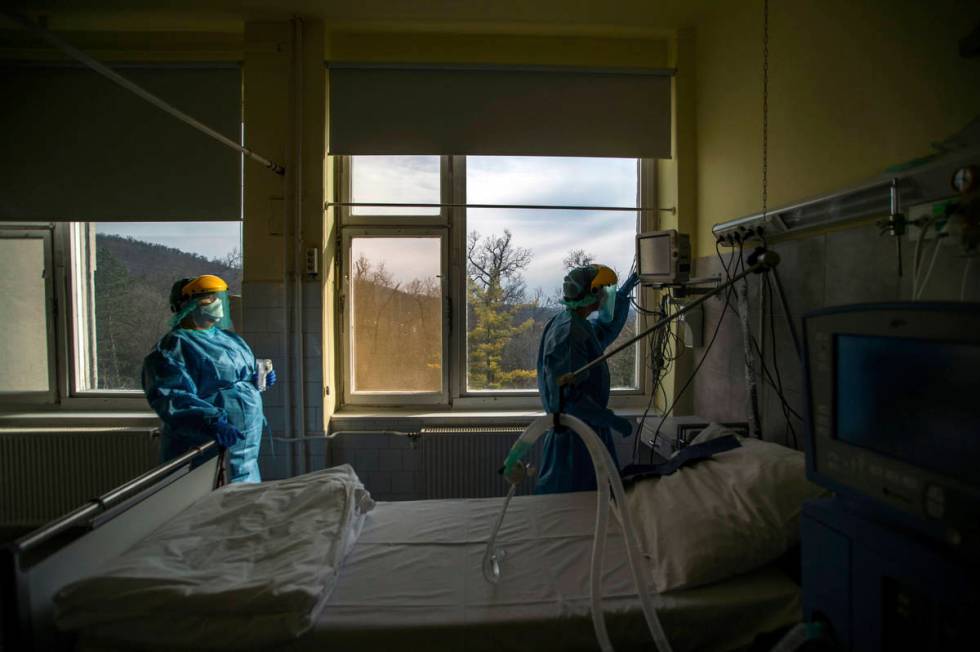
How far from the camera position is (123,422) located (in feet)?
9.32

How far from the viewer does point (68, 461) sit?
2732 mm

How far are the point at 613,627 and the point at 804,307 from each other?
1.37m

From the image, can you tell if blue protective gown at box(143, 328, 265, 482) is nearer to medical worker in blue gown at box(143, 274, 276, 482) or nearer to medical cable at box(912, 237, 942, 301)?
medical worker in blue gown at box(143, 274, 276, 482)

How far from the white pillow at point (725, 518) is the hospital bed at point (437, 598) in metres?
0.06

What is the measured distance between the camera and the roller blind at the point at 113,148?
279cm

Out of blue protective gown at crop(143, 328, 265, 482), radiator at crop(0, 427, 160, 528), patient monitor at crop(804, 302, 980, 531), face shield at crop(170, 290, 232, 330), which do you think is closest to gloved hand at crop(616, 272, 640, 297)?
patient monitor at crop(804, 302, 980, 531)

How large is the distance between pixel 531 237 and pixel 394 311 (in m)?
1.01

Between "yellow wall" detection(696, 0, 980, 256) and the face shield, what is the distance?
2.62m

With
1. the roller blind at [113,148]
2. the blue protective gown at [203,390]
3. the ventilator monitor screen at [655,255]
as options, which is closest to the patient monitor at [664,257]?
the ventilator monitor screen at [655,255]

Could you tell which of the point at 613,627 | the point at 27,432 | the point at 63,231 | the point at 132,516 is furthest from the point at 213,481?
the point at 63,231

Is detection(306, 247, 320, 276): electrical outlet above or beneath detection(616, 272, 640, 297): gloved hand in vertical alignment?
above

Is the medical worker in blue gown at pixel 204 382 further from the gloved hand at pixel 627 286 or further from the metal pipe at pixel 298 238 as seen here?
the gloved hand at pixel 627 286

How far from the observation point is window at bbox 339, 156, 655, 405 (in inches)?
118

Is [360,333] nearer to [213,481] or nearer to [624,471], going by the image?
[213,481]
